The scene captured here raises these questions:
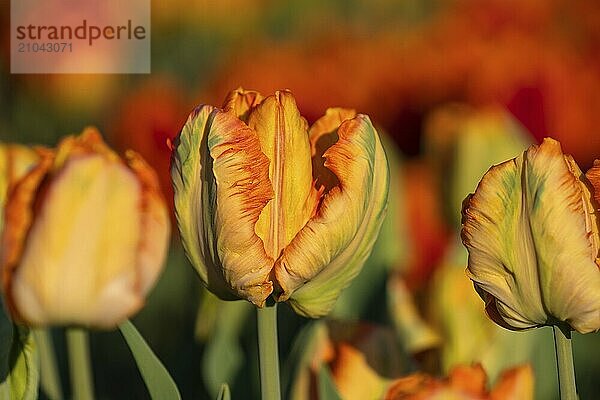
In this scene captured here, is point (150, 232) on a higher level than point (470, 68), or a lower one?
lower

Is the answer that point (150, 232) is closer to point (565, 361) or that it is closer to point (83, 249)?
point (83, 249)

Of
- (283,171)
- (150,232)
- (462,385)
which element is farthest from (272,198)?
(462,385)

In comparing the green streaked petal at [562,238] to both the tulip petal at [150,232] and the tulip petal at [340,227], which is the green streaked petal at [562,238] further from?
the tulip petal at [150,232]

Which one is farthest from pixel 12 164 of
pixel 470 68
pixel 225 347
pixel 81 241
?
pixel 470 68

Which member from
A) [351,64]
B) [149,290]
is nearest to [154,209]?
[149,290]

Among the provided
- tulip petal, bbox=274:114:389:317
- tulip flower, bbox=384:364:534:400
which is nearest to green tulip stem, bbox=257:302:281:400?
tulip petal, bbox=274:114:389:317

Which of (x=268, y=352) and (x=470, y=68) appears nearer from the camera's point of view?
(x=268, y=352)

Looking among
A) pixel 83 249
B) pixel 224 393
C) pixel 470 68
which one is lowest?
pixel 224 393

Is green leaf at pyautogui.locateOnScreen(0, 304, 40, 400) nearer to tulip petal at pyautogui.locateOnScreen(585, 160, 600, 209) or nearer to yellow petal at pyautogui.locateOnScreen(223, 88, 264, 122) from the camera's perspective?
yellow petal at pyautogui.locateOnScreen(223, 88, 264, 122)
